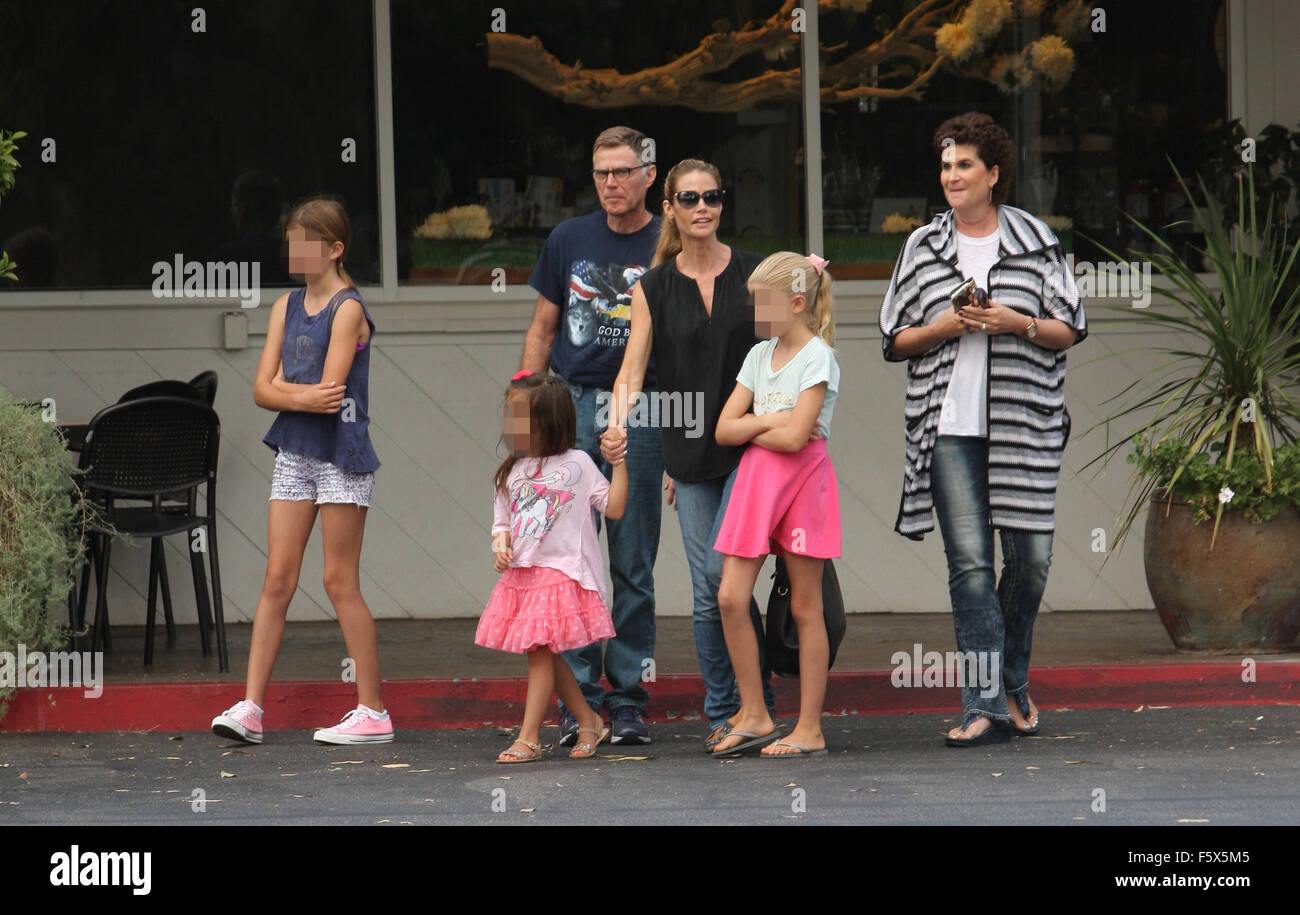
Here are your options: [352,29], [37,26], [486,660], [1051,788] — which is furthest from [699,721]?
[37,26]

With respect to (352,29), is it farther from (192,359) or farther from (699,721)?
(699,721)

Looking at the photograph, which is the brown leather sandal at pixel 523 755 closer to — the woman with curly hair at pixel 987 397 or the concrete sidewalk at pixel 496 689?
the concrete sidewalk at pixel 496 689

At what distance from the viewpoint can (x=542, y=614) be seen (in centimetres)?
589

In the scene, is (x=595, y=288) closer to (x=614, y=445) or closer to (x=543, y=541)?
(x=614, y=445)

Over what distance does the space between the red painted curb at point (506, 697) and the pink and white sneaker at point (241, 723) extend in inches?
20.2

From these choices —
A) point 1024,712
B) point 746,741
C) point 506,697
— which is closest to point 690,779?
point 746,741

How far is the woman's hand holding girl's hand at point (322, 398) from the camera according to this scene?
6.21m

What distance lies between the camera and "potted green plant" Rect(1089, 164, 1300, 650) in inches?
286

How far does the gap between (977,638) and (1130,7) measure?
14.2 feet

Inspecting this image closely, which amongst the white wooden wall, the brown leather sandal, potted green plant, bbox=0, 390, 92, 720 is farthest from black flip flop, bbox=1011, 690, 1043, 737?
potted green plant, bbox=0, 390, 92, 720

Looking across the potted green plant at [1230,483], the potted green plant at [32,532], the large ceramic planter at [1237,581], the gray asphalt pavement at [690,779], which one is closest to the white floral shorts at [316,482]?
the gray asphalt pavement at [690,779]

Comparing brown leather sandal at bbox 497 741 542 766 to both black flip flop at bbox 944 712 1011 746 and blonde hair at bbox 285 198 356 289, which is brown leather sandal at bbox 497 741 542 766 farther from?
blonde hair at bbox 285 198 356 289

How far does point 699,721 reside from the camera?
7000mm

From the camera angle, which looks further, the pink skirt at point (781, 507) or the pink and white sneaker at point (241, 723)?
the pink and white sneaker at point (241, 723)
